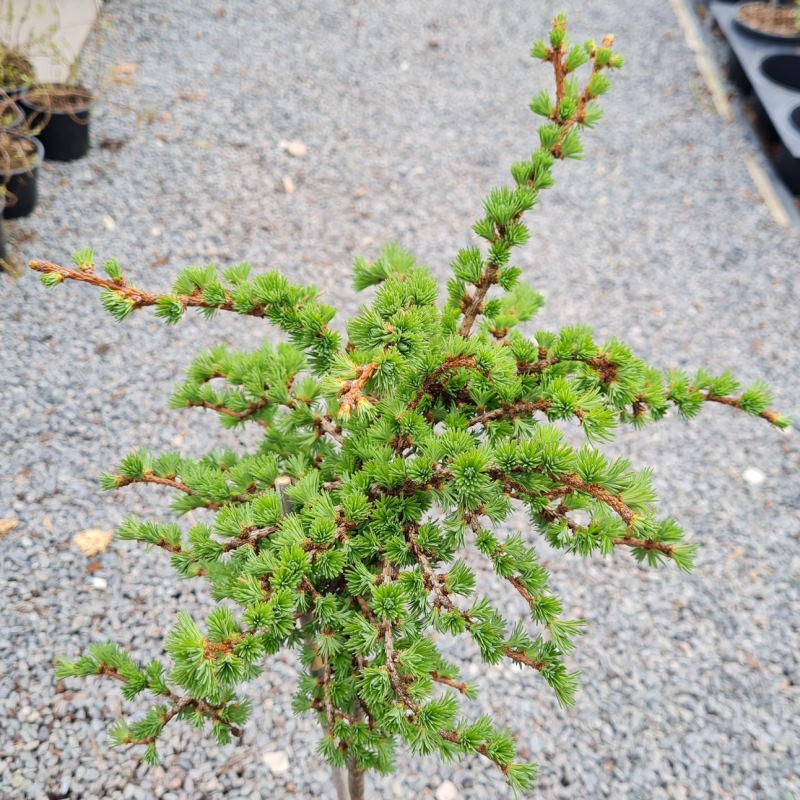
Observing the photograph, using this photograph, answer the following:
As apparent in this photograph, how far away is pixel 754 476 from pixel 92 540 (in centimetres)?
252

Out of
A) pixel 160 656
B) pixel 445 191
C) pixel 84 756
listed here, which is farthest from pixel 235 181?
pixel 84 756

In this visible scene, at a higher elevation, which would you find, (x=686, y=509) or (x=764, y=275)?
(x=764, y=275)

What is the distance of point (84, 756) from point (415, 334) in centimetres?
173

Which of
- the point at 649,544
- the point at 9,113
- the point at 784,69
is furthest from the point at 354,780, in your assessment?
the point at 784,69

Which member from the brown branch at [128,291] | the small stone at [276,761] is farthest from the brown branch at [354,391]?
the small stone at [276,761]

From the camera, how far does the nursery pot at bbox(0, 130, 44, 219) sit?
11.6ft

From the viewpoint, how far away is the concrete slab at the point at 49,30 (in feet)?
14.9

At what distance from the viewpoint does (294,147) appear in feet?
14.8

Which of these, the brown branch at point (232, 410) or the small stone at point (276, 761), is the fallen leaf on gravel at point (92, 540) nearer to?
the small stone at point (276, 761)

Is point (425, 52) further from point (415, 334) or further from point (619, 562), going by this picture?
point (415, 334)

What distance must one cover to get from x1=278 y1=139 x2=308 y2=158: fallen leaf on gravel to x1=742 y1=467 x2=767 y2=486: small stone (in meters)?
3.01

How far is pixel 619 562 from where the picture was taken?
2.76 metres

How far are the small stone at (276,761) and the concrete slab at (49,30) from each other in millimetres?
3954

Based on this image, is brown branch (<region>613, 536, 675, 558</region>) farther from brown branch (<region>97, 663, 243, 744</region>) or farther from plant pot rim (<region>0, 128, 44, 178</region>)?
plant pot rim (<region>0, 128, 44, 178</region>)
